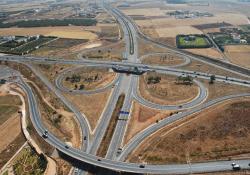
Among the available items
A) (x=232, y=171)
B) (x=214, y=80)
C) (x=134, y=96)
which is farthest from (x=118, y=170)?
(x=214, y=80)

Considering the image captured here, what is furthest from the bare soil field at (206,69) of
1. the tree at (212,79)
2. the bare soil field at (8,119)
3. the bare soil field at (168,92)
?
the bare soil field at (8,119)

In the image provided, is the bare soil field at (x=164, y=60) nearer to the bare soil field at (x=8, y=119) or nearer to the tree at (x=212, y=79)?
the tree at (x=212, y=79)

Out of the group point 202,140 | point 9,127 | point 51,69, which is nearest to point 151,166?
point 202,140

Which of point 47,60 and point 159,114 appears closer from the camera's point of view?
point 159,114

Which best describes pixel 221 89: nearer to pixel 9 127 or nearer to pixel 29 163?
pixel 29 163

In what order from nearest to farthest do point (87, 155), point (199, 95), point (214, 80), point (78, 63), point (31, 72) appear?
point (87, 155), point (199, 95), point (214, 80), point (31, 72), point (78, 63)

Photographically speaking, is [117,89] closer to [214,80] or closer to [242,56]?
[214,80]

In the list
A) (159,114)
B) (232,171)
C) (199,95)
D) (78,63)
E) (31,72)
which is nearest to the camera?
(232,171)
